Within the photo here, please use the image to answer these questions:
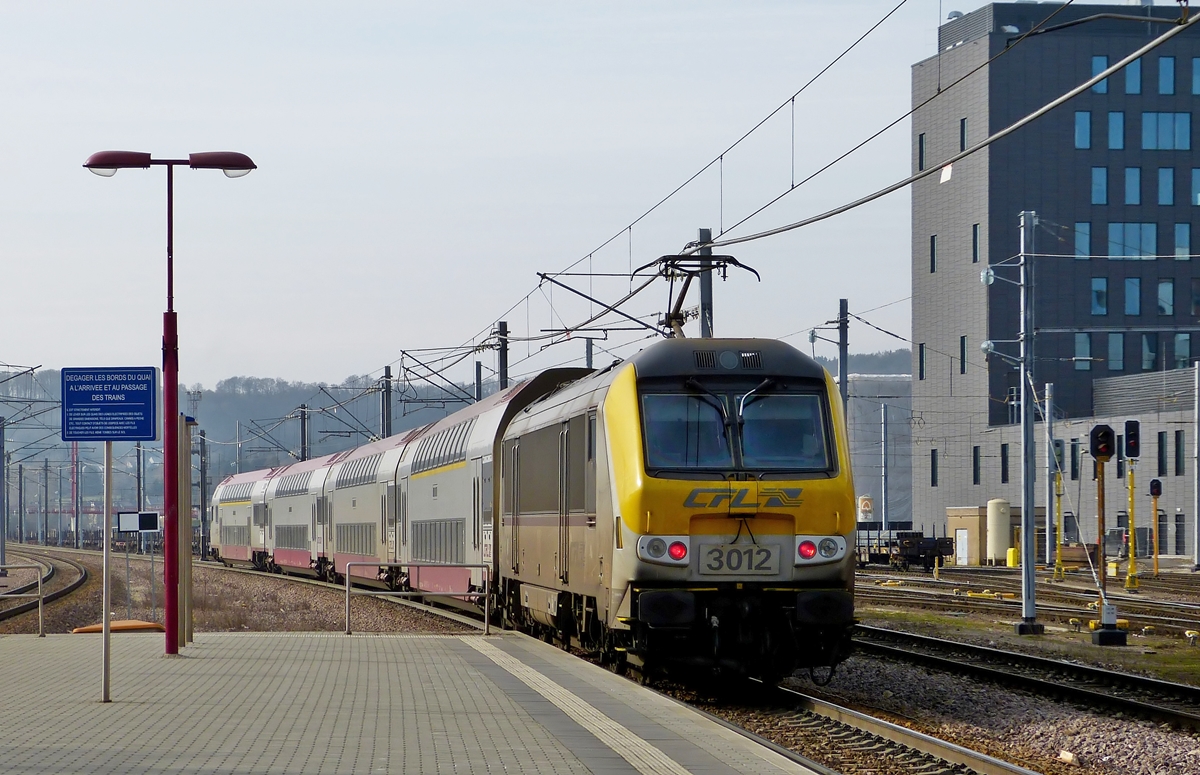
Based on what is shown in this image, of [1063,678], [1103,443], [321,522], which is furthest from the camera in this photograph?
[321,522]

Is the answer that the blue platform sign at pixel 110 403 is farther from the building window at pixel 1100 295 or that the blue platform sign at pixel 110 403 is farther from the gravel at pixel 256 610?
the building window at pixel 1100 295

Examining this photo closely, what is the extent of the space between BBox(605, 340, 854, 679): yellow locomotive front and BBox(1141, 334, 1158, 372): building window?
65.3 meters

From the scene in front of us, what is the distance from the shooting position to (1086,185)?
74.2m

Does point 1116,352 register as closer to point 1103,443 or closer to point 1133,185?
point 1133,185

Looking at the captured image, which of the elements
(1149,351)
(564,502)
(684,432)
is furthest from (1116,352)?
(684,432)

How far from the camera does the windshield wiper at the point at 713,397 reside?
1453 centimetres

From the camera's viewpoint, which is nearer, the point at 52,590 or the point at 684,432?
the point at 684,432

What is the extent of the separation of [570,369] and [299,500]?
1117 inches

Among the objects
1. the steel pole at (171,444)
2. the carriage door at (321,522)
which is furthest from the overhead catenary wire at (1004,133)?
the carriage door at (321,522)

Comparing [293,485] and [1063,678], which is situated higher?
[293,485]

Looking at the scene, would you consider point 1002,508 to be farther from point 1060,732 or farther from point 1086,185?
point 1060,732

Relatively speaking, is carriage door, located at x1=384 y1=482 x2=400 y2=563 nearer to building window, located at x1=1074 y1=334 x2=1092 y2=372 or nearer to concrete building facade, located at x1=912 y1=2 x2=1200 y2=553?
concrete building facade, located at x1=912 y1=2 x2=1200 y2=553

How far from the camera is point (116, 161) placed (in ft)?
56.8

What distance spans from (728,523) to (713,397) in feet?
4.09
